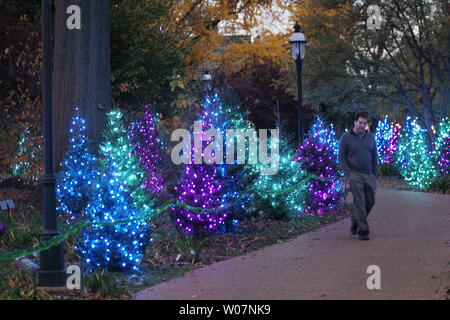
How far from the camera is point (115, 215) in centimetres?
884

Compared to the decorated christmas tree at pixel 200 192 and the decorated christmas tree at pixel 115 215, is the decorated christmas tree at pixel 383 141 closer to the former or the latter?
the decorated christmas tree at pixel 200 192

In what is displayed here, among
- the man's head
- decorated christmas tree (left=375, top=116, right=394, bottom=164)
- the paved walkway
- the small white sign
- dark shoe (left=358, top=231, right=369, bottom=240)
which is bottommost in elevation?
A: the paved walkway

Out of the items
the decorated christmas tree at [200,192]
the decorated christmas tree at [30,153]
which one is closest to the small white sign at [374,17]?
the decorated christmas tree at [30,153]

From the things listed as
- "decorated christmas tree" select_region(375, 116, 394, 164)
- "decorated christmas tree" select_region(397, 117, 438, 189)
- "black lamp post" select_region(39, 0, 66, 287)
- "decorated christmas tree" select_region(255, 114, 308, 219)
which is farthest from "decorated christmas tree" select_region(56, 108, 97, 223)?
"decorated christmas tree" select_region(375, 116, 394, 164)

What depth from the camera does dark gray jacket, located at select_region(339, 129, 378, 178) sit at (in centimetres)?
1129

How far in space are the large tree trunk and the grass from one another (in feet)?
6.92

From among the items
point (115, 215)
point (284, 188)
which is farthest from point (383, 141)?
point (115, 215)

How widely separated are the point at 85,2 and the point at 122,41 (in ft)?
17.6

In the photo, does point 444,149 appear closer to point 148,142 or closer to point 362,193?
point 148,142

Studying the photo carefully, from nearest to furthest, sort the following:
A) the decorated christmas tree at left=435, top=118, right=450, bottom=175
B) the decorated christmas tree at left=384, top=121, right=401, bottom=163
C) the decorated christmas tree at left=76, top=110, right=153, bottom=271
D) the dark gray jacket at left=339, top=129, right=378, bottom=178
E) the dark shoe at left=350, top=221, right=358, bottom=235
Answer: the decorated christmas tree at left=76, top=110, right=153, bottom=271 < the dark gray jacket at left=339, top=129, right=378, bottom=178 < the dark shoe at left=350, top=221, right=358, bottom=235 < the decorated christmas tree at left=435, top=118, right=450, bottom=175 < the decorated christmas tree at left=384, top=121, right=401, bottom=163

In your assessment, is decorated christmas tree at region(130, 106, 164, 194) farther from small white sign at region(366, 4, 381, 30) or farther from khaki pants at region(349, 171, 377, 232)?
small white sign at region(366, 4, 381, 30)

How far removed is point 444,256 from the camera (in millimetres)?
9422

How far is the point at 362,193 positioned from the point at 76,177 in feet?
20.0

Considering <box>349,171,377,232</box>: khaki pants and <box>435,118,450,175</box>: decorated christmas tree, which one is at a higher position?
<box>435,118,450,175</box>: decorated christmas tree
